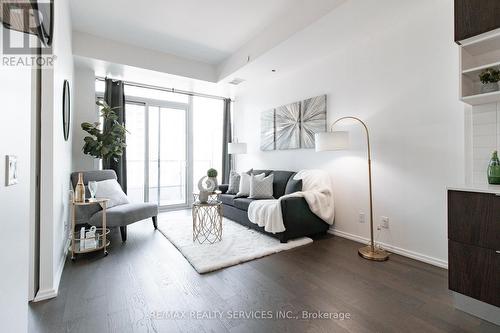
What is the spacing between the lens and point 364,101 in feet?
9.99

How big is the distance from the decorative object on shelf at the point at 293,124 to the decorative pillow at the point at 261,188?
0.79 metres

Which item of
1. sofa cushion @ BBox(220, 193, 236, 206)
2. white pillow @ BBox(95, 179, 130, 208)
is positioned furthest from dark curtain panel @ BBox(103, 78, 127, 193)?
sofa cushion @ BBox(220, 193, 236, 206)

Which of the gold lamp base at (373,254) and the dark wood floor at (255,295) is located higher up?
the gold lamp base at (373,254)

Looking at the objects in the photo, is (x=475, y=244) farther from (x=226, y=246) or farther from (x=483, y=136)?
(x=226, y=246)

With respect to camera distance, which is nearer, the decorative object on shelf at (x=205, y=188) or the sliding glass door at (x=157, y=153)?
the decorative object on shelf at (x=205, y=188)

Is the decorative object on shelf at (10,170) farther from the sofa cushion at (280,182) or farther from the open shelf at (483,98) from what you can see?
the sofa cushion at (280,182)

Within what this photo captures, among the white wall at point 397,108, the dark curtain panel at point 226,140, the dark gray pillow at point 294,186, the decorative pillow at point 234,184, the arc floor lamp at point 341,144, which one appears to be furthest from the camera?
the dark curtain panel at point 226,140

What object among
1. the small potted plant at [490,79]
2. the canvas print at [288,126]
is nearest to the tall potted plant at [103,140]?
the canvas print at [288,126]

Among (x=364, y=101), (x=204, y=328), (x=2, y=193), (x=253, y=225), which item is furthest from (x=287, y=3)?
(x=204, y=328)

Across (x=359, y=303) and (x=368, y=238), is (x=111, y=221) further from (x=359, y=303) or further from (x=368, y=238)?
(x=368, y=238)

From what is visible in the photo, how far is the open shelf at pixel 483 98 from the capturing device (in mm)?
1738

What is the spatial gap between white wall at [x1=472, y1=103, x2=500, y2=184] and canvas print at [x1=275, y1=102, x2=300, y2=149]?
Answer: 226 centimetres

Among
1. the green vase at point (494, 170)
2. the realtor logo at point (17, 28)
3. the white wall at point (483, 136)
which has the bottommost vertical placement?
the green vase at point (494, 170)

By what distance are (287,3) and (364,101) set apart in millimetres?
1533
